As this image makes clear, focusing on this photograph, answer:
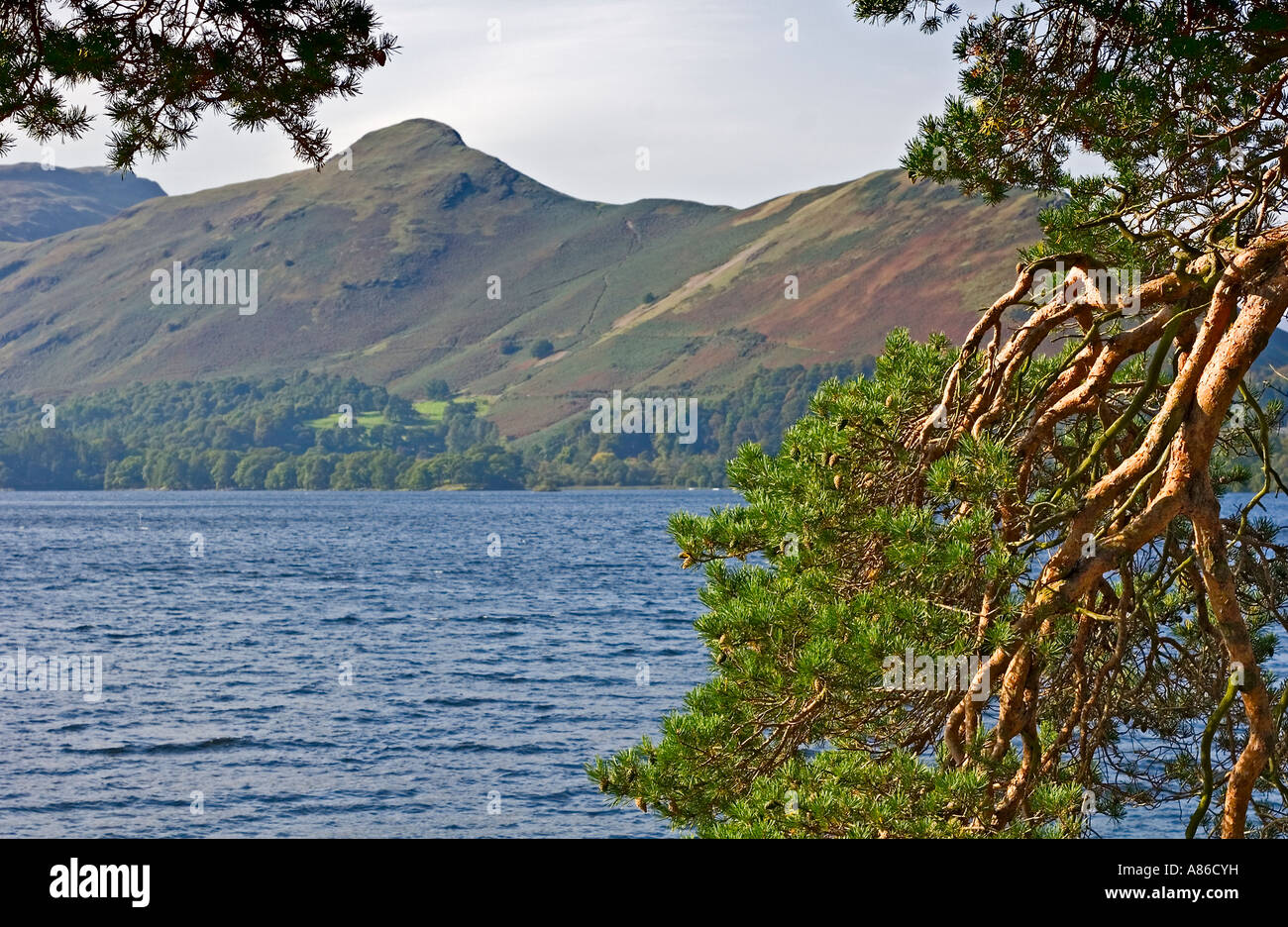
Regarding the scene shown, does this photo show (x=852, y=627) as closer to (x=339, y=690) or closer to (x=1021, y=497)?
(x=1021, y=497)

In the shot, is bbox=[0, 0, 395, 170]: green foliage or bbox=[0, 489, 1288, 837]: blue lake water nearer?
bbox=[0, 0, 395, 170]: green foliage

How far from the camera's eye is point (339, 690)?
→ 46812 millimetres

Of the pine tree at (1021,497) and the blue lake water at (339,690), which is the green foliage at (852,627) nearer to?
the pine tree at (1021,497)

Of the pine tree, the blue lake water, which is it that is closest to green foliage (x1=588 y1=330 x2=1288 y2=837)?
the pine tree

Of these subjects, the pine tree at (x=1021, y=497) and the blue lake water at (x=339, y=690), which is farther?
the blue lake water at (x=339, y=690)

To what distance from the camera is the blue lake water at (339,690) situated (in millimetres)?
30828

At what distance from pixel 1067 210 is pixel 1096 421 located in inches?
50.4

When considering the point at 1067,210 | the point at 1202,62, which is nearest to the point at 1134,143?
the point at 1067,210

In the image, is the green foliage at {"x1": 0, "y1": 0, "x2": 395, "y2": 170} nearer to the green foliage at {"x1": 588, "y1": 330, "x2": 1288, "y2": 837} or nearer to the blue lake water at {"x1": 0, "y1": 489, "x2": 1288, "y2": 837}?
the green foliage at {"x1": 588, "y1": 330, "x2": 1288, "y2": 837}

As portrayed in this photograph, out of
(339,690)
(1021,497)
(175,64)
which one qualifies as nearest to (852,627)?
(1021,497)

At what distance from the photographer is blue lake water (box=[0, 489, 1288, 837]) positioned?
30.8m

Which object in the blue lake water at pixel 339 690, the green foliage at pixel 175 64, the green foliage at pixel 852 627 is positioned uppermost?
the green foliage at pixel 175 64

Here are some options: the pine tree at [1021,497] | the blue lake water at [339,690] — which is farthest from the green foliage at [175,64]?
the blue lake water at [339,690]
